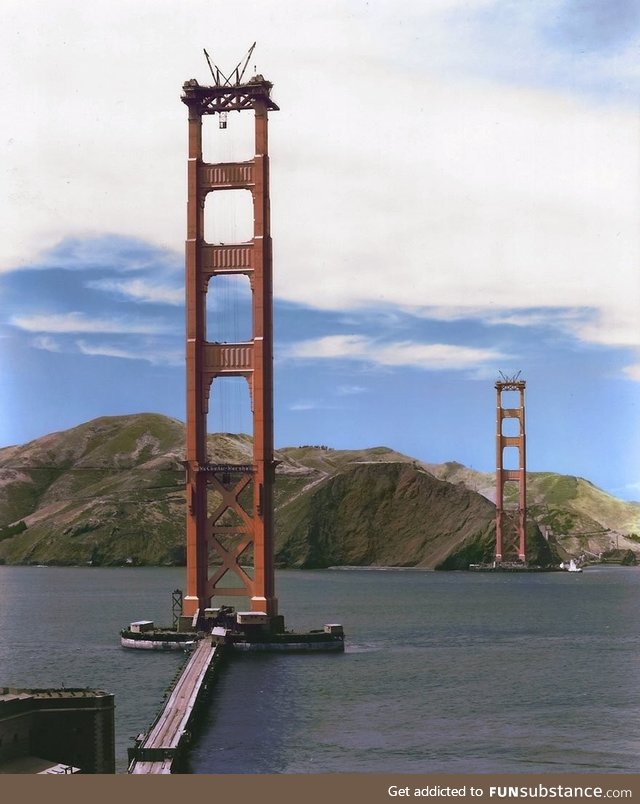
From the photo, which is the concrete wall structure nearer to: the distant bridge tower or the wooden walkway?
the wooden walkway

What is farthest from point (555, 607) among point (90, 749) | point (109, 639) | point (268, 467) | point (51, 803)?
point (51, 803)

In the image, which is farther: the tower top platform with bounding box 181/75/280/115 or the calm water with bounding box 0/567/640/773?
the tower top platform with bounding box 181/75/280/115

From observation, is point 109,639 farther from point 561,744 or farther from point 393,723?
point 561,744

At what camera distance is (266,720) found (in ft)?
197

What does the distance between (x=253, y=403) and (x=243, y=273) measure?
7.19m

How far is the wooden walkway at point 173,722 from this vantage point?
4619cm

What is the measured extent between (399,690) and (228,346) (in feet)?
78.1

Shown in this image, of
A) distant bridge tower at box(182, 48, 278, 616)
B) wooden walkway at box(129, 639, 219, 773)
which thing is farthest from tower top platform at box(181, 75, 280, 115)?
wooden walkway at box(129, 639, 219, 773)

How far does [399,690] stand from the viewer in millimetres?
70125

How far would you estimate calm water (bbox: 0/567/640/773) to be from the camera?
172ft

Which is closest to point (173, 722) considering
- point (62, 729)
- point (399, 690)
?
point (62, 729)

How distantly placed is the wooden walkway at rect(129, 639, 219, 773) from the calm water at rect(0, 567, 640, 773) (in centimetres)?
103

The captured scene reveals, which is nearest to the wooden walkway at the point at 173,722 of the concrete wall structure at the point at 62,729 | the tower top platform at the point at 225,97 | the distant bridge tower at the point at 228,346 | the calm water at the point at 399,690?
the calm water at the point at 399,690

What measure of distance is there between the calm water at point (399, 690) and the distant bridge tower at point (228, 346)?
6547mm
